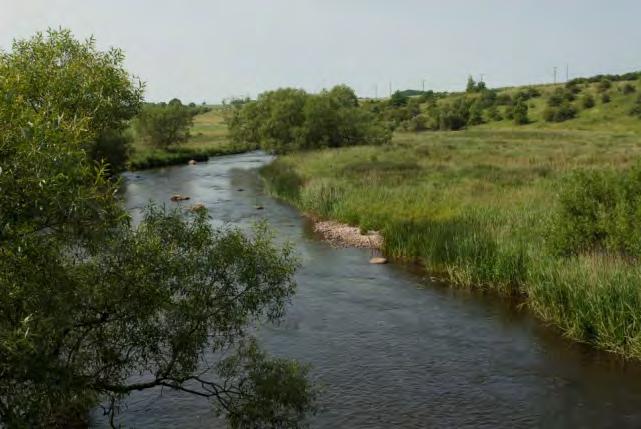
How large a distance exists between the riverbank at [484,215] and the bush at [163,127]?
110ft

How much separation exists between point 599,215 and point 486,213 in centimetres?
798

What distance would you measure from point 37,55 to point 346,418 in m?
11.2

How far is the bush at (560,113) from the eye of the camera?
105 m

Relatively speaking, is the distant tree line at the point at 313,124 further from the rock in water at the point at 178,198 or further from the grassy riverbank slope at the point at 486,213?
the rock in water at the point at 178,198

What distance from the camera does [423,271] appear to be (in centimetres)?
2664

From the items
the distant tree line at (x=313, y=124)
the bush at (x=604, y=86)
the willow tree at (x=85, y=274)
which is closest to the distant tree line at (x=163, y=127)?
the distant tree line at (x=313, y=124)

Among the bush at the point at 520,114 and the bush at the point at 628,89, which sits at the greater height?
the bush at the point at 628,89

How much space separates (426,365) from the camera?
57.1ft

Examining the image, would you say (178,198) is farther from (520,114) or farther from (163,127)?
(520,114)

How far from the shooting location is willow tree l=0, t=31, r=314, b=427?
8141 mm

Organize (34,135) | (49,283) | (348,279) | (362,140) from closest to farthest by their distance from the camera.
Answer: (34,135) < (49,283) < (348,279) < (362,140)

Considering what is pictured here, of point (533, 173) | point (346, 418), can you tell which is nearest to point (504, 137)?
point (533, 173)

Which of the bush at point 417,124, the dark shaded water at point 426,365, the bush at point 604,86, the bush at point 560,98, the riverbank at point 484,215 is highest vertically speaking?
the bush at point 604,86

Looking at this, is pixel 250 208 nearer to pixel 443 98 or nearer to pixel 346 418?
pixel 346 418
